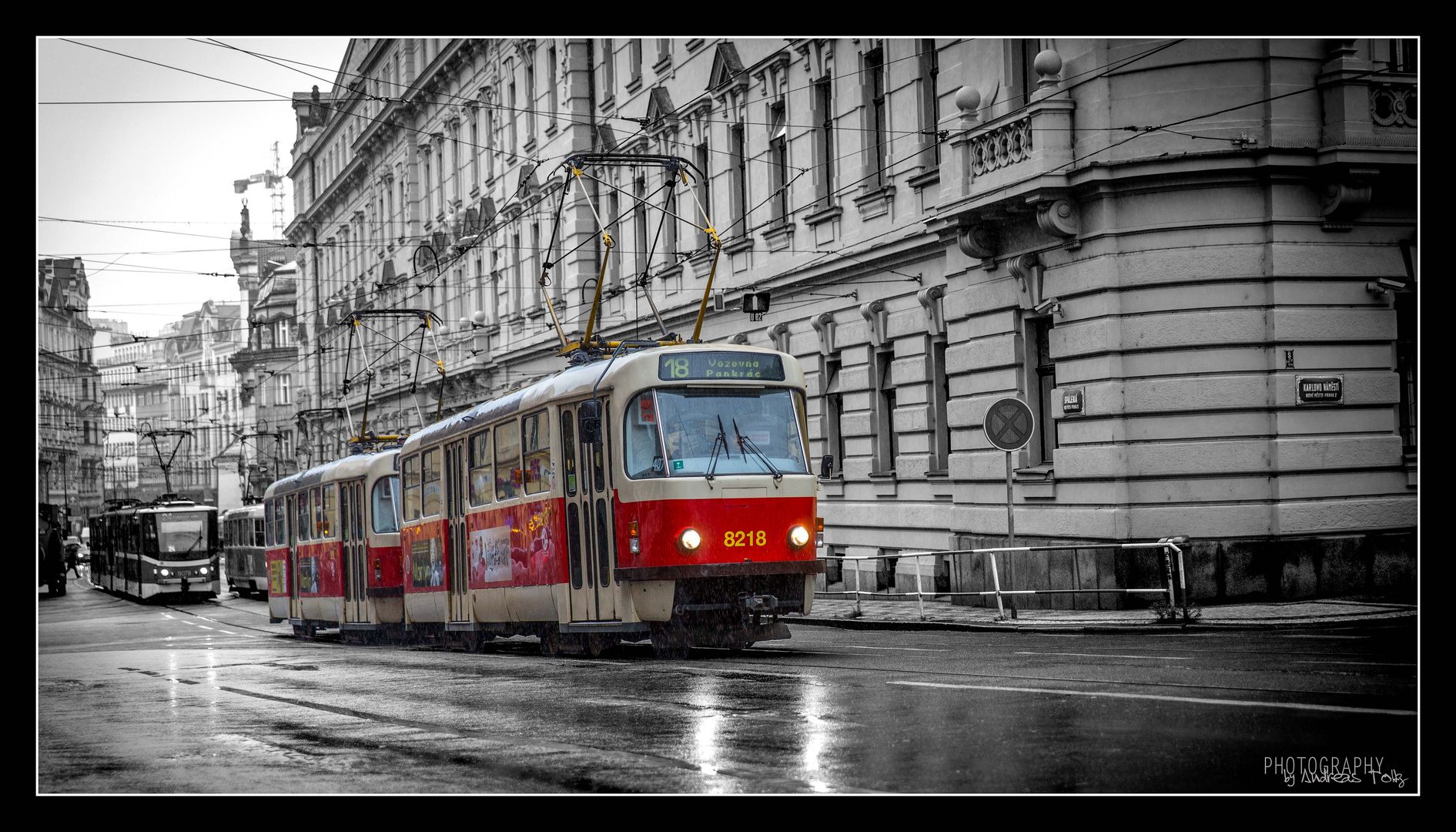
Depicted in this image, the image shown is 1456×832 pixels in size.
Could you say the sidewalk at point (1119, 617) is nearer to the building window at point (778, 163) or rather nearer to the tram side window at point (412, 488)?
the tram side window at point (412, 488)

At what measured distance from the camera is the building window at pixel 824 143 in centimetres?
2844

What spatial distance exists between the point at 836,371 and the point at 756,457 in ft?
43.1

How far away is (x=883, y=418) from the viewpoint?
28078 mm

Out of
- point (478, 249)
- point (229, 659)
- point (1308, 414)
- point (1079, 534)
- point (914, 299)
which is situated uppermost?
point (478, 249)

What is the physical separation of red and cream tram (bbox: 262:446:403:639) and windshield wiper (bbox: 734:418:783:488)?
996cm

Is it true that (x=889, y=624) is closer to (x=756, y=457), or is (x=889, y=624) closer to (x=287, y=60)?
(x=756, y=457)

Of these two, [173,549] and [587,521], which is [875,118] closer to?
[587,521]

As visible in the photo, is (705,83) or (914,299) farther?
(705,83)

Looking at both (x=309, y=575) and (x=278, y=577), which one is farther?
Result: (x=278, y=577)

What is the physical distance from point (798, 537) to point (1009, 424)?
4.66 meters

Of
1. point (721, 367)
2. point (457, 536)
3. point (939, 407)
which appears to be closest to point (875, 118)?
point (939, 407)

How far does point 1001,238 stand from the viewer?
A: 23.0m

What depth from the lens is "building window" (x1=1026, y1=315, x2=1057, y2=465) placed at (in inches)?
893
